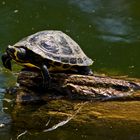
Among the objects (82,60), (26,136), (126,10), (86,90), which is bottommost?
(26,136)

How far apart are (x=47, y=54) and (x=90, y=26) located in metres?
3.58

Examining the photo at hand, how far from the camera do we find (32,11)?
9.02 meters

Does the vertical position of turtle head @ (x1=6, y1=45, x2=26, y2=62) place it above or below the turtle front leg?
above

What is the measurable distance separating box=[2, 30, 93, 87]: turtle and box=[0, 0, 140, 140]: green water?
0.71 meters

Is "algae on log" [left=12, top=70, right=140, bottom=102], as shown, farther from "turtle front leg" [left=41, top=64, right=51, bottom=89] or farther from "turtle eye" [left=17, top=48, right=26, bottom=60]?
"turtle eye" [left=17, top=48, right=26, bottom=60]

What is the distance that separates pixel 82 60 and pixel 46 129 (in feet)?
2.81

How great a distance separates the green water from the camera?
271 inches

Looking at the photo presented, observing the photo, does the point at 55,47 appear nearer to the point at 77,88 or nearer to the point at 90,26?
the point at 77,88

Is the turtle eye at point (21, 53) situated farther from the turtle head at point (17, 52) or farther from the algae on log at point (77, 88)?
the algae on log at point (77, 88)

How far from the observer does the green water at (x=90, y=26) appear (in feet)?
22.6

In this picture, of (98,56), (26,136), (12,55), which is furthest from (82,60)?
(98,56)

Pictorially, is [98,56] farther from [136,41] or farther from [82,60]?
[82,60]

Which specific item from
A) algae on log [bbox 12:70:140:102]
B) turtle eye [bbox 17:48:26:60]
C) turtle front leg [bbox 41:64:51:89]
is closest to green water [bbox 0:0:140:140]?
algae on log [bbox 12:70:140:102]

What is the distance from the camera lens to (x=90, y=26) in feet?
27.2
